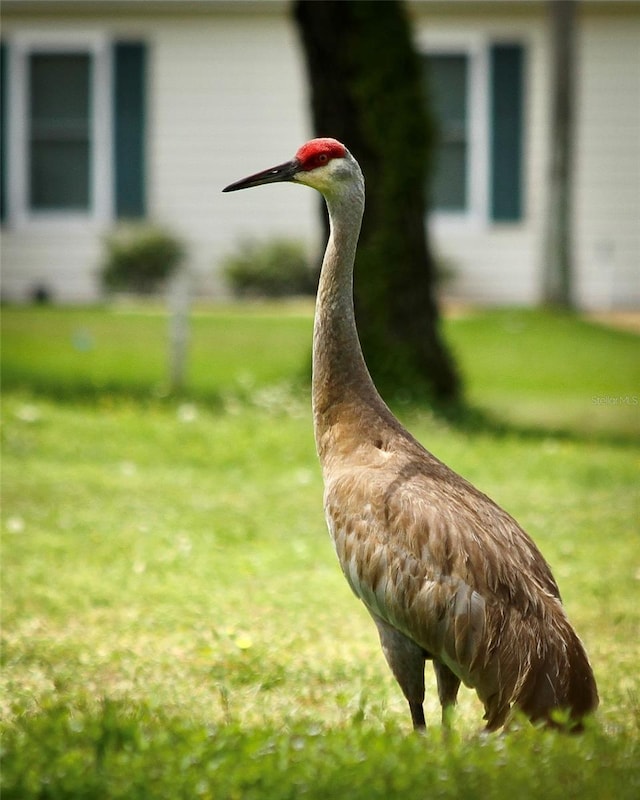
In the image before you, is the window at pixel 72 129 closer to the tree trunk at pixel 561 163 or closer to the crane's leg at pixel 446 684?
the tree trunk at pixel 561 163

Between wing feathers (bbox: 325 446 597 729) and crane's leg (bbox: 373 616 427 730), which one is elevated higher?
wing feathers (bbox: 325 446 597 729)

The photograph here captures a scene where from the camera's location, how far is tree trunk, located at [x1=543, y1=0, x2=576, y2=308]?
18.5 meters

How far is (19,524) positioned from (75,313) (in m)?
9.90

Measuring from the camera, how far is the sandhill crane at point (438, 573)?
455cm

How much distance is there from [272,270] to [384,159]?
783 cm

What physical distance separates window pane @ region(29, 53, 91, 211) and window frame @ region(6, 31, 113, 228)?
0.13 meters

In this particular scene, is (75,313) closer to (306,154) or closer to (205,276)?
(205,276)

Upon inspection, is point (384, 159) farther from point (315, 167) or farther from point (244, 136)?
point (244, 136)

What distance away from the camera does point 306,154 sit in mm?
5262

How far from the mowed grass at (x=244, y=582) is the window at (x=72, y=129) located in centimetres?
551

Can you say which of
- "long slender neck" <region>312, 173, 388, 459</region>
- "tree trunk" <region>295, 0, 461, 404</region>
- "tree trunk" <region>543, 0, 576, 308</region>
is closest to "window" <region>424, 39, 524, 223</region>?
"tree trunk" <region>543, 0, 576, 308</region>

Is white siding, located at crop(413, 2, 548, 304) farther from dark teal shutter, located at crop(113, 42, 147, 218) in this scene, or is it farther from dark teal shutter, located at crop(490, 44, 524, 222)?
dark teal shutter, located at crop(113, 42, 147, 218)

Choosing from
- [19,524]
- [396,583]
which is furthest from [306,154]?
[19,524]

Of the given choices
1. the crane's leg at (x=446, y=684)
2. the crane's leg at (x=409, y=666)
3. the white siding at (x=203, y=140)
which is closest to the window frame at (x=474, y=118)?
the white siding at (x=203, y=140)
